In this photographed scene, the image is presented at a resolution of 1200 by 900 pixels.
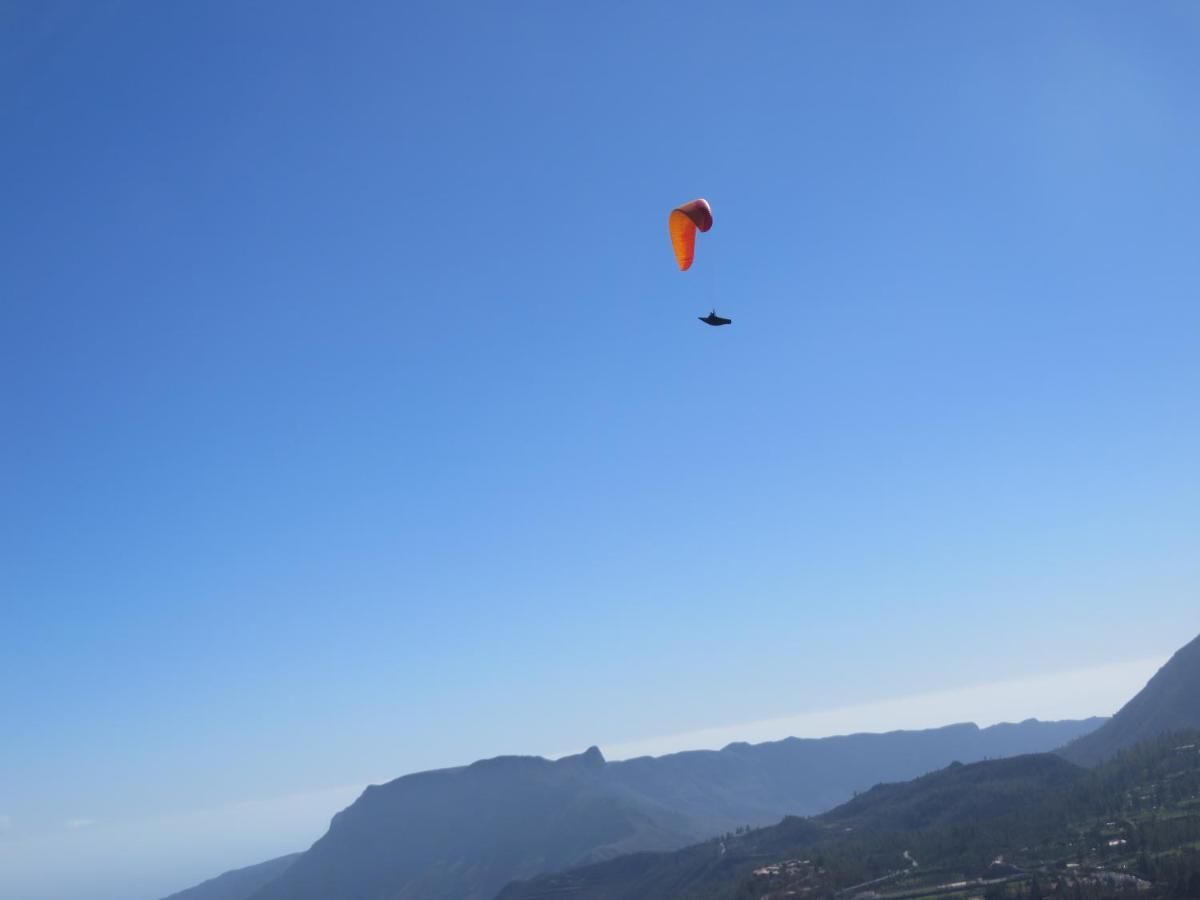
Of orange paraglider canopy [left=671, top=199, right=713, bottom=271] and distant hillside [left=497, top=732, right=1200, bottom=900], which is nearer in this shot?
orange paraglider canopy [left=671, top=199, right=713, bottom=271]

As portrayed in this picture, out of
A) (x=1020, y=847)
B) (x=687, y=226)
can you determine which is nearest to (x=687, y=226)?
(x=687, y=226)

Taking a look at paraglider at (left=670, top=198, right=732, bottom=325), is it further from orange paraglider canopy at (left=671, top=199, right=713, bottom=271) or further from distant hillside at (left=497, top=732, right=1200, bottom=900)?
distant hillside at (left=497, top=732, right=1200, bottom=900)

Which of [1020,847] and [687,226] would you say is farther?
[1020,847]

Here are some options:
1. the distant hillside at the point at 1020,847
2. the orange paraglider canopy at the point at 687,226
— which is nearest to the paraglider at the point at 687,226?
the orange paraglider canopy at the point at 687,226

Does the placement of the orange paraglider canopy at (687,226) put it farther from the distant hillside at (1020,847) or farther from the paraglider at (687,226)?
the distant hillside at (1020,847)

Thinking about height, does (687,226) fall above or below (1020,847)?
above

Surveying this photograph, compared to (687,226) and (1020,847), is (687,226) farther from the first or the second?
(1020,847)

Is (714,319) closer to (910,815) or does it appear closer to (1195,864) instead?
(1195,864)

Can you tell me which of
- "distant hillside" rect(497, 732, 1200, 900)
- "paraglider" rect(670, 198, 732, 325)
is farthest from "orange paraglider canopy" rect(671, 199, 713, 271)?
"distant hillside" rect(497, 732, 1200, 900)
